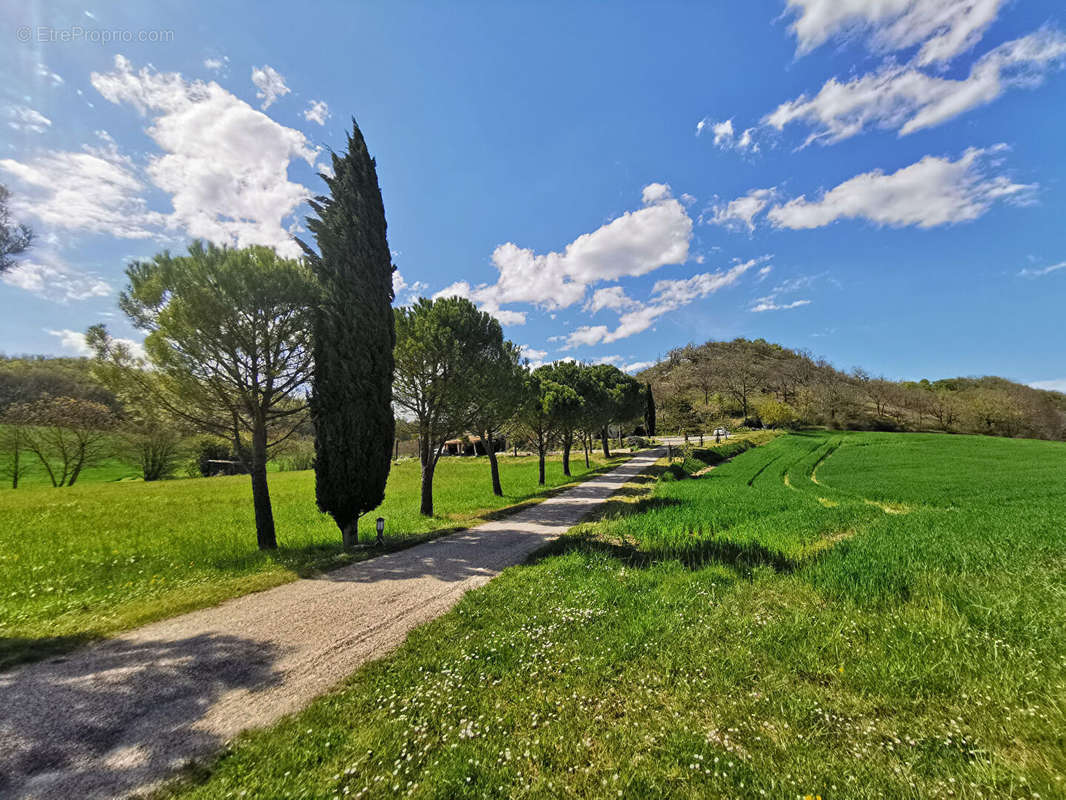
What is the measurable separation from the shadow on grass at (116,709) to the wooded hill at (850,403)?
57841 millimetres

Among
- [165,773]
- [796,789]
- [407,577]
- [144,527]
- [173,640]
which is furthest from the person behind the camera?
[144,527]

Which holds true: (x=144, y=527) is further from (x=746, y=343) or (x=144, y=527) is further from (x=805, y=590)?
(x=746, y=343)

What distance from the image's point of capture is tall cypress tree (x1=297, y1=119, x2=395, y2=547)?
34.4 feet

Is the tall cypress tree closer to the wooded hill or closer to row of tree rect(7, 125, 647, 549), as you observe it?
row of tree rect(7, 125, 647, 549)

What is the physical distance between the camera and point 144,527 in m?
12.7

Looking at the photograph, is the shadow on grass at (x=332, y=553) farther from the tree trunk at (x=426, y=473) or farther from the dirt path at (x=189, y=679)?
the tree trunk at (x=426, y=473)

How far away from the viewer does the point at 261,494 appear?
10.8m

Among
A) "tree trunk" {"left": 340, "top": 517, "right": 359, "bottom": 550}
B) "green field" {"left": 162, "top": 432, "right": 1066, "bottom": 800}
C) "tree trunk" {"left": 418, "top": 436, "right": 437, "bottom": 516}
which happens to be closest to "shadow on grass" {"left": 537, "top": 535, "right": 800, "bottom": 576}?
"green field" {"left": 162, "top": 432, "right": 1066, "bottom": 800}

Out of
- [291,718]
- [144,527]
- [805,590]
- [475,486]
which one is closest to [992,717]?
[805,590]

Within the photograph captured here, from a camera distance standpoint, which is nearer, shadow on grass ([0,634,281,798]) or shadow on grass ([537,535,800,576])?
shadow on grass ([0,634,281,798])

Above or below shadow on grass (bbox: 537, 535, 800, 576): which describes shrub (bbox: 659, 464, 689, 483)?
below

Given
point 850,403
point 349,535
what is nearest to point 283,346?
point 349,535

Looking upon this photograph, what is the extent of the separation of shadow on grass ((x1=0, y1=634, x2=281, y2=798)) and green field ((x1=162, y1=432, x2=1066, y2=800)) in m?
0.61

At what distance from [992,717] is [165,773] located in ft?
23.3
